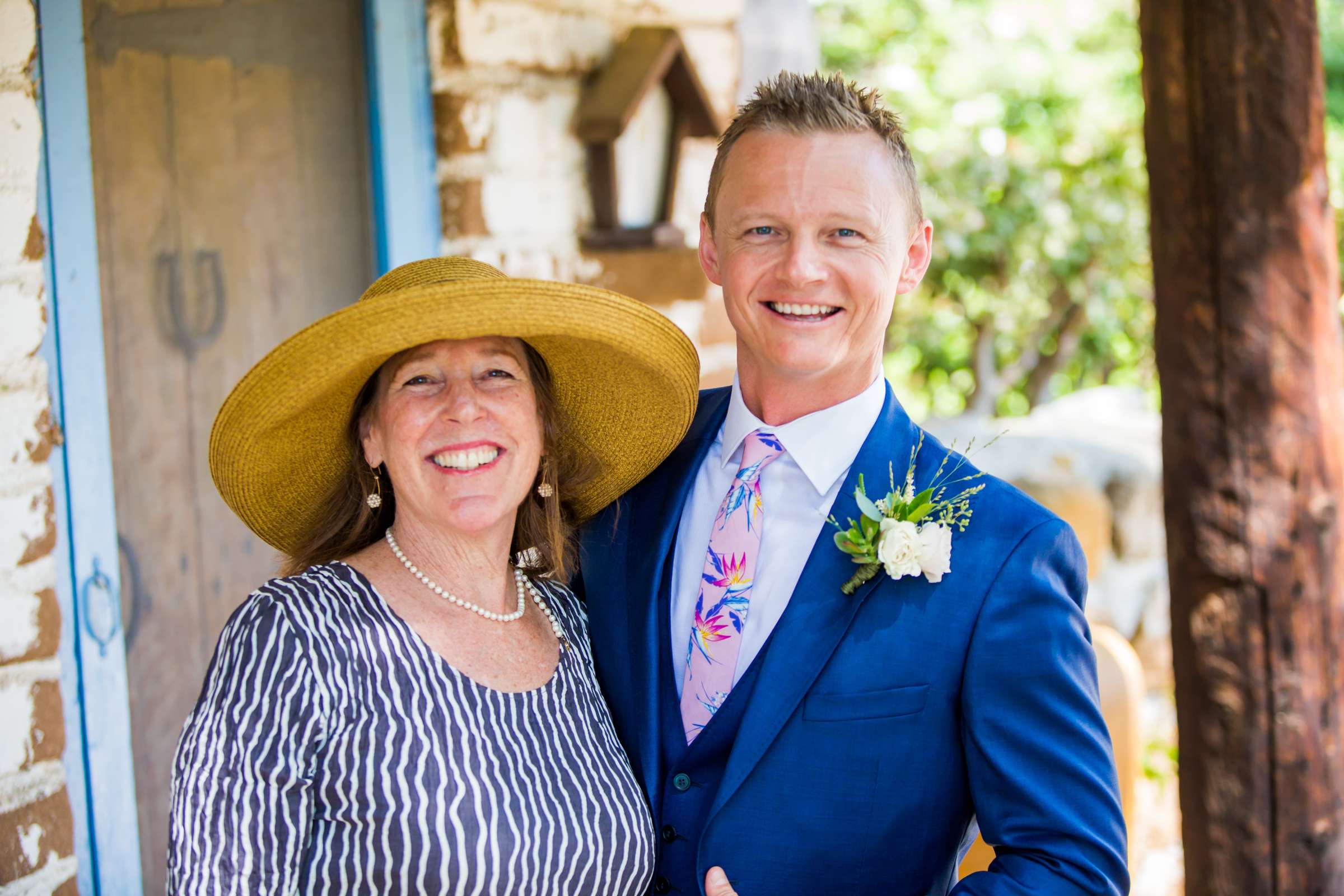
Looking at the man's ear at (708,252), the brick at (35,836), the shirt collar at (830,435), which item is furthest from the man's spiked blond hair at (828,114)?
the brick at (35,836)

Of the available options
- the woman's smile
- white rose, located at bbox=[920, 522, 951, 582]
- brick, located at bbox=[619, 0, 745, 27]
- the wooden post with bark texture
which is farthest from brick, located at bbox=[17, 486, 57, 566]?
the wooden post with bark texture

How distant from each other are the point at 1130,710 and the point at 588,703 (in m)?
2.37

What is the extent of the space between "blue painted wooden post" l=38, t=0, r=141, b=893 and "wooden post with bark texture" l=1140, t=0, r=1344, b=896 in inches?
92.2

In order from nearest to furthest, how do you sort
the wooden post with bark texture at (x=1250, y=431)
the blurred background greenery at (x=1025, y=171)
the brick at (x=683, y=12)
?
1. the wooden post with bark texture at (x=1250, y=431)
2. the brick at (x=683, y=12)
3. the blurred background greenery at (x=1025, y=171)

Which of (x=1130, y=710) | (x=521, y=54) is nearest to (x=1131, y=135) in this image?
(x=1130, y=710)

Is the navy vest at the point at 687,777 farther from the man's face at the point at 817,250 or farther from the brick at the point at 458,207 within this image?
the brick at the point at 458,207

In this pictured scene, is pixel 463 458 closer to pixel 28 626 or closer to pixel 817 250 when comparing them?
pixel 817 250

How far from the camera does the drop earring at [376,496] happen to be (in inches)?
79.7

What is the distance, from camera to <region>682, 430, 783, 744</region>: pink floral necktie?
1920mm

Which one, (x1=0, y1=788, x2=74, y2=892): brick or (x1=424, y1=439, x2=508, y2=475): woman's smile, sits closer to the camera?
(x1=424, y1=439, x2=508, y2=475): woman's smile

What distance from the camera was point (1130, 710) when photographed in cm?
372

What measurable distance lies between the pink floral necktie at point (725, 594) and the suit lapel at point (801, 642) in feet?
0.29

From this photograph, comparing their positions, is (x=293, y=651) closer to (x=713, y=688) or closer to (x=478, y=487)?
(x=478, y=487)

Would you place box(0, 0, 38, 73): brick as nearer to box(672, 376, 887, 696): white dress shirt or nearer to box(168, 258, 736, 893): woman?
box(168, 258, 736, 893): woman
